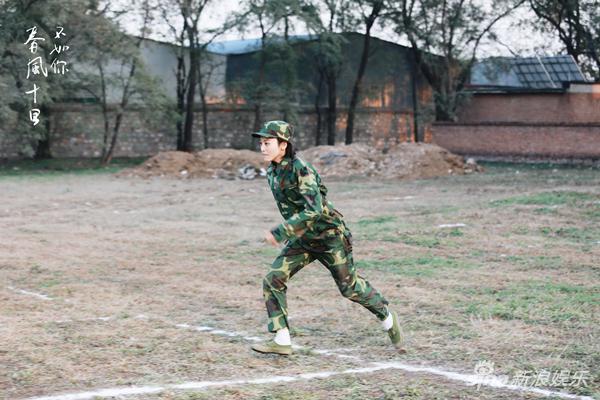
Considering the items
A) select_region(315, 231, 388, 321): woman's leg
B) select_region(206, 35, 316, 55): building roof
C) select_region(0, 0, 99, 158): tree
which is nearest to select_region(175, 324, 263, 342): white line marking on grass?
select_region(315, 231, 388, 321): woman's leg

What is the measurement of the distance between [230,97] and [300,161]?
38530 millimetres

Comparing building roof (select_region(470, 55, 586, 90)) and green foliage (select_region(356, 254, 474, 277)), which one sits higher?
building roof (select_region(470, 55, 586, 90))

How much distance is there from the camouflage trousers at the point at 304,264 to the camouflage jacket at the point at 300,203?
0.07 meters

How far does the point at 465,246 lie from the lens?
13.6 meters

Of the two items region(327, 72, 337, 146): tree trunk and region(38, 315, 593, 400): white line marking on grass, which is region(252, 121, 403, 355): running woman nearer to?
region(38, 315, 593, 400): white line marking on grass

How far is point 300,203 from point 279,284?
0.63m

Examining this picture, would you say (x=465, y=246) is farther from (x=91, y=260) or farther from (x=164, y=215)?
(x=164, y=215)

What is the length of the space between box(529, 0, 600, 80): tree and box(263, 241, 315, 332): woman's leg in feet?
122

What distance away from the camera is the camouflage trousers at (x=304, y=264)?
651 centimetres

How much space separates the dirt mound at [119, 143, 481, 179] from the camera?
30547mm

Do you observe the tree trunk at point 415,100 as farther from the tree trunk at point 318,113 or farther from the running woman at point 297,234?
the running woman at point 297,234

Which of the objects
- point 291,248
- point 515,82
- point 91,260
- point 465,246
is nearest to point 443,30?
point 515,82

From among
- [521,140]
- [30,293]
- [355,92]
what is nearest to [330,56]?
[355,92]

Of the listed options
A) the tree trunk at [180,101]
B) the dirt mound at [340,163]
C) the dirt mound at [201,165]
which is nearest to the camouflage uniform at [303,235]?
the dirt mound at [340,163]
